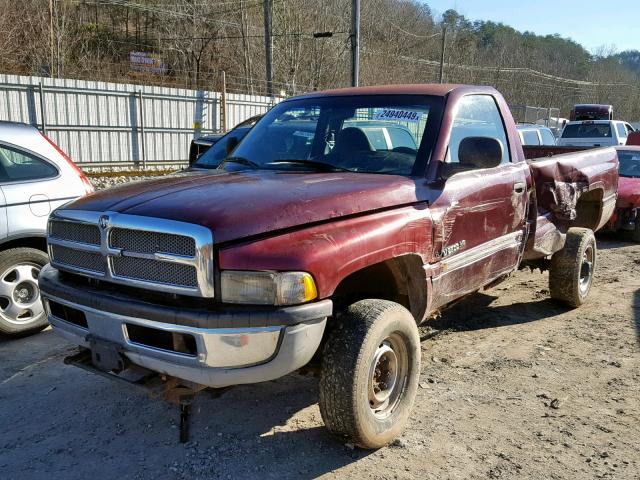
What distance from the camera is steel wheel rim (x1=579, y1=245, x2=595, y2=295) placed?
583 cm

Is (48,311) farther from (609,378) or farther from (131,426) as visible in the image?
(609,378)

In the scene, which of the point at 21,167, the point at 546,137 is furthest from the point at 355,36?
the point at 21,167

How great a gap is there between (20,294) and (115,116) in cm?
1391

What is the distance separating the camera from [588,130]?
1742cm

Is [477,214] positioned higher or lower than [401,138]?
lower

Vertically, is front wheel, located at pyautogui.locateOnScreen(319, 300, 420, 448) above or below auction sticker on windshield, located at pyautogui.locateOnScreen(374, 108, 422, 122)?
below

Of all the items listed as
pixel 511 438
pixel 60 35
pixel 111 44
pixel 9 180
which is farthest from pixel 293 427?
pixel 111 44

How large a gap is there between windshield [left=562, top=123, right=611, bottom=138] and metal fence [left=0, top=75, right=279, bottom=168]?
37.6 ft

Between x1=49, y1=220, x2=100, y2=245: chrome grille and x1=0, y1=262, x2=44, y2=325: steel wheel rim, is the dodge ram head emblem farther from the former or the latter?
x1=0, y1=262, x2=44, y2=325: steel wheel rim

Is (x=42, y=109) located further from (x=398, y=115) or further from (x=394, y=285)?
(x=394, y=285)

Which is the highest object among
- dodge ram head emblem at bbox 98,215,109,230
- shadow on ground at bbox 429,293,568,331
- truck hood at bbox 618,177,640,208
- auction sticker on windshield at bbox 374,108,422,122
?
auction sticker on windshield at bbox 374,108,422,122

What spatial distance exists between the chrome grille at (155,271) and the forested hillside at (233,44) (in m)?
23.4

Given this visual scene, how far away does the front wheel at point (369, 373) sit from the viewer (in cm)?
288

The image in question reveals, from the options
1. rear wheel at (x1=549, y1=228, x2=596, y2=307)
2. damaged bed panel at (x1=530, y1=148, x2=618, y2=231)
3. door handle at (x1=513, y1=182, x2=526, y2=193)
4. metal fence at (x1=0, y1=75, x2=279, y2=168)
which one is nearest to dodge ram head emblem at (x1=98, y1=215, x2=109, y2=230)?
door handle at (x1=513, y1=182, x2=526, y2=193)
